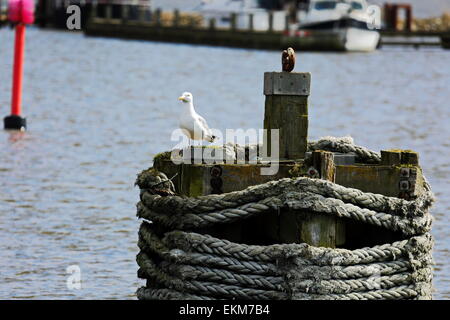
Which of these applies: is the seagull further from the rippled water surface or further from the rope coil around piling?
the rippled water surface

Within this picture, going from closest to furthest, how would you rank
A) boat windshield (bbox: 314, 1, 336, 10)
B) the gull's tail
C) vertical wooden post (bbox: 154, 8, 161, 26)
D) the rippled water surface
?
the gull's tail < the rippled water surface < boat windshield (bbox: 314, 1, 336, 10) < vertical wooden post (bbox: 154, 8, 161, 26)

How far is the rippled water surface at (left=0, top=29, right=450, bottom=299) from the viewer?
48.9 feet

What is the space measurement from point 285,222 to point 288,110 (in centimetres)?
101

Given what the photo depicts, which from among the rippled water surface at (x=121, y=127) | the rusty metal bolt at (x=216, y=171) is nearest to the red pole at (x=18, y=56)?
the rippled water surface at (x=121, y=127)

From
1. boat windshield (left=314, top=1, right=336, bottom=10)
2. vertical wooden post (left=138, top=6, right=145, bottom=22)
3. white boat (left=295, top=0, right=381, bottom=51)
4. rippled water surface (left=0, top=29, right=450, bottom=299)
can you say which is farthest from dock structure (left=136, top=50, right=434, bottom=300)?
vertical wooden post (left=138, top=6, right=145, bottom=22)

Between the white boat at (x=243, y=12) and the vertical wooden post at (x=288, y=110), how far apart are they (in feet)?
234

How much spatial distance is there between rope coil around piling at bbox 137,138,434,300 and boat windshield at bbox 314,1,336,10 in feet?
227

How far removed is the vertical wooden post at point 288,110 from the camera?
1000 centimetres

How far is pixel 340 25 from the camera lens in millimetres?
76562

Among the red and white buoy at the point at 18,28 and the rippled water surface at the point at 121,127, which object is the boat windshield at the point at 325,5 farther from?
Answer: the red and white buoy at the point at 18,28

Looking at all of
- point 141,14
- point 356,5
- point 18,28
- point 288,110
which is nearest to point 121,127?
point 18,28

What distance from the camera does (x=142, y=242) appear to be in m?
10.2

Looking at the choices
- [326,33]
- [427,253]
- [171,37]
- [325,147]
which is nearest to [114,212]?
[325,147]

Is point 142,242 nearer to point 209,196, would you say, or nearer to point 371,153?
point 209,196
